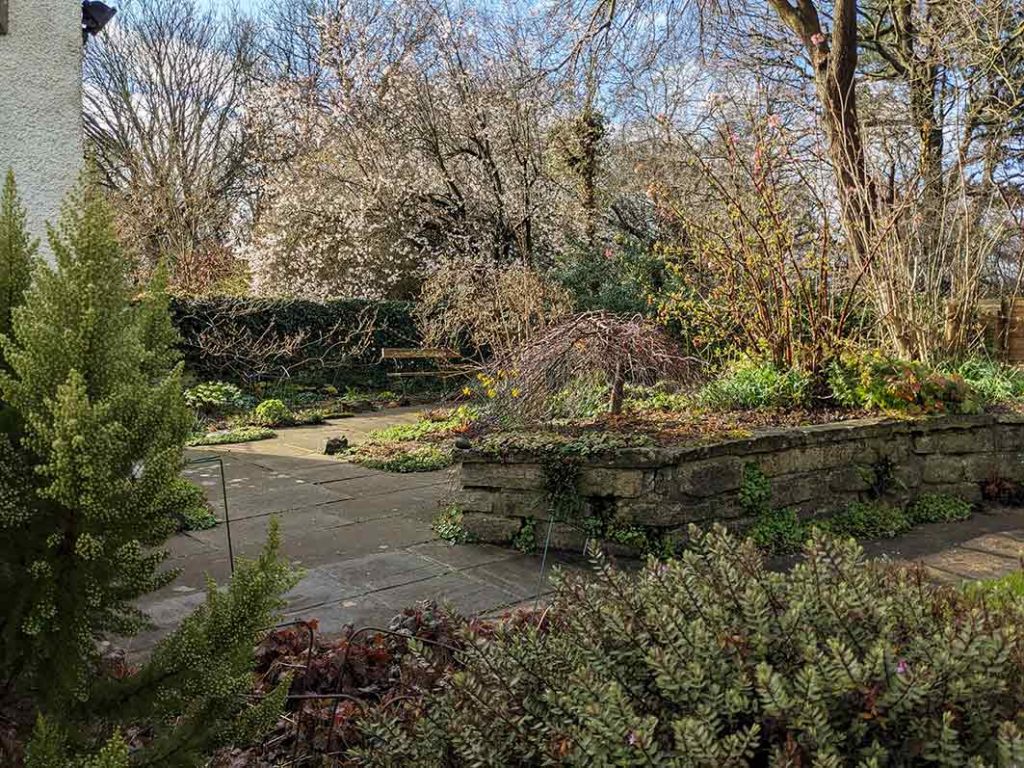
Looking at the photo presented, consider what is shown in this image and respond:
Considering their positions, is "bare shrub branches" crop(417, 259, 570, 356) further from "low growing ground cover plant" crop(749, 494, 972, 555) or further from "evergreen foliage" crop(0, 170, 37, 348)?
"evergreen foliage" crop(0, 170, 37, 348)

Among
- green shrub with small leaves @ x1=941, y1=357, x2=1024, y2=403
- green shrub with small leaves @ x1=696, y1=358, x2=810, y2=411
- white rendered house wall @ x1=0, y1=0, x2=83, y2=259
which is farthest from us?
green shrub with small leaves @ x1=941, y1=357, x2=1024, y2=403

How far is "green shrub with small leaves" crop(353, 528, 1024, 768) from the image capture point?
127cm

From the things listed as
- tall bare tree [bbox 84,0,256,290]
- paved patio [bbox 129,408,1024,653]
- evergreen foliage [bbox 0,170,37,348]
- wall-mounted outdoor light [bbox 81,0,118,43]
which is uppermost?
tall bare tree [bbox 84,0,256,290]

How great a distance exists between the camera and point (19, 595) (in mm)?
1273

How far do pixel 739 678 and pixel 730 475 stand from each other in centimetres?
342

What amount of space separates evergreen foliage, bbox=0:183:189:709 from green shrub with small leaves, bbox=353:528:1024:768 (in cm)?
59

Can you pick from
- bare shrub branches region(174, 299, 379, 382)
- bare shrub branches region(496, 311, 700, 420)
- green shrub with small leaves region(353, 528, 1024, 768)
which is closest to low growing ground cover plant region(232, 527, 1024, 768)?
green shrub with small leaves region(353, 528, 1024, 768)

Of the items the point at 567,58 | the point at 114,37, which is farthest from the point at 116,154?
the point at 567,58

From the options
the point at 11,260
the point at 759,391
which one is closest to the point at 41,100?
the point at 11,260

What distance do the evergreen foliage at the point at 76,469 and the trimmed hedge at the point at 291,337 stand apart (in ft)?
32.7

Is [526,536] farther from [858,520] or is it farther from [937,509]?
[937,509]

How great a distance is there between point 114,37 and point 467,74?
29.7 ft

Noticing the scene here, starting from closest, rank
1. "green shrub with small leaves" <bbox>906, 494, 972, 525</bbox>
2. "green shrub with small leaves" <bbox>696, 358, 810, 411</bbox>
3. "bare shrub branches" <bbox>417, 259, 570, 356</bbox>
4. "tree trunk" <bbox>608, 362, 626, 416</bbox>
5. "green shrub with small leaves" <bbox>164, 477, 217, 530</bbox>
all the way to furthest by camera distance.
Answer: "green shrub with small leaves" <bbox>164, 477, 217, 530</bbox> → "tree trunk" <bbox>608, 362, 626, 416</bbox> → "green shrub with small leaves" <bbox>906, 494, 972, 525</bbox> → "green shrub with small leaves" <bbox>696, 358, 810, 411</bbox> → "bare shrub branches" <bbox>417, 259, 570, 356</bbox>

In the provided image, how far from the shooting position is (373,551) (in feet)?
15.4
